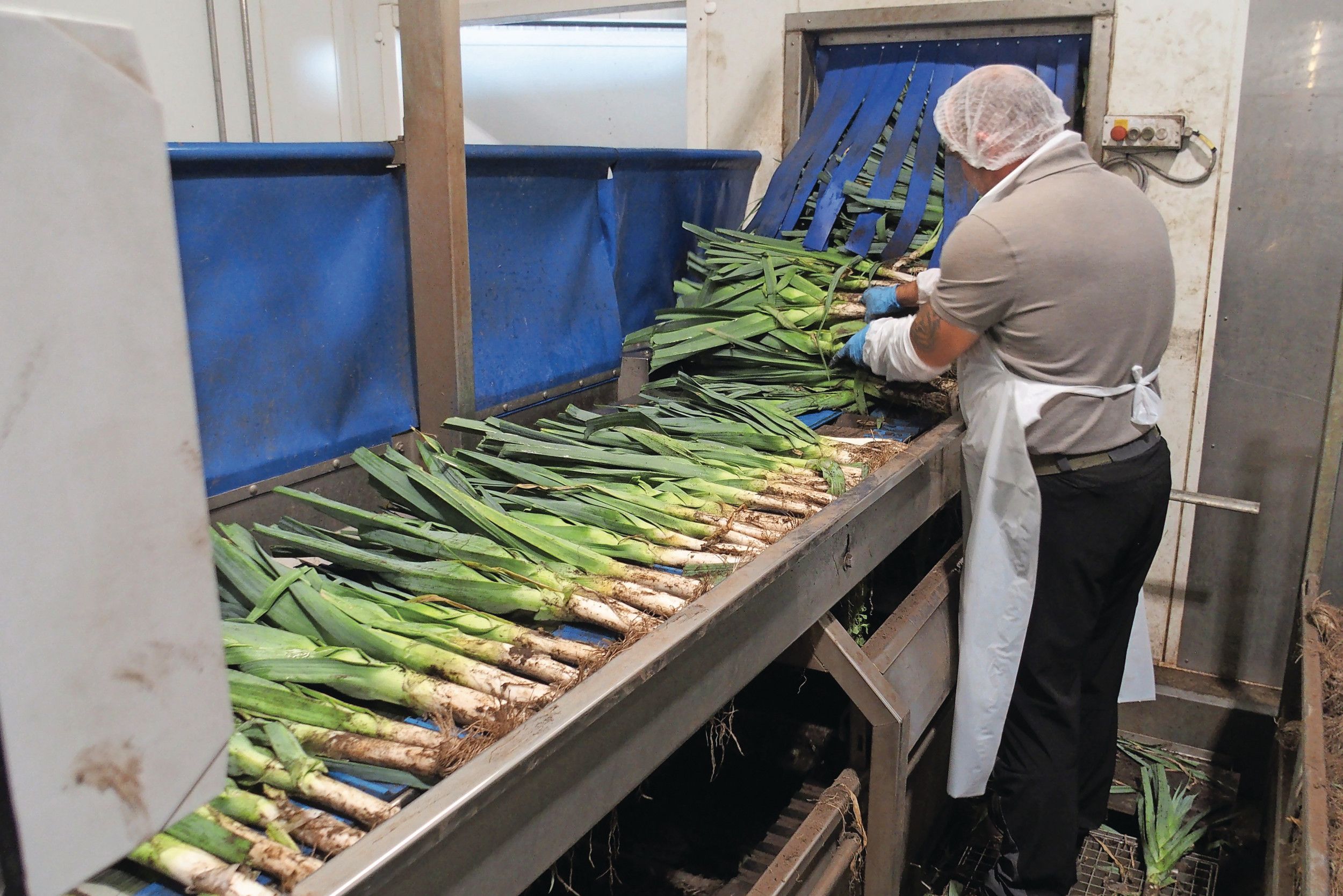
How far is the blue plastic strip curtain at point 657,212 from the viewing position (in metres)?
3.12

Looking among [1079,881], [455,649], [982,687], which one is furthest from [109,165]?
[1079,881]

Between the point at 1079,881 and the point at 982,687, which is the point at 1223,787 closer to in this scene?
the point at 1079,881

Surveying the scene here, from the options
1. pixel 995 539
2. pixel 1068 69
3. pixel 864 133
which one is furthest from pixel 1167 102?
pixel 995 539

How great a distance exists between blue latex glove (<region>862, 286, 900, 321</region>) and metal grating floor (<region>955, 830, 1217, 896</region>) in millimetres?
→ 1613

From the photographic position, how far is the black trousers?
2.45 metres

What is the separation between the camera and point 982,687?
2508 mm

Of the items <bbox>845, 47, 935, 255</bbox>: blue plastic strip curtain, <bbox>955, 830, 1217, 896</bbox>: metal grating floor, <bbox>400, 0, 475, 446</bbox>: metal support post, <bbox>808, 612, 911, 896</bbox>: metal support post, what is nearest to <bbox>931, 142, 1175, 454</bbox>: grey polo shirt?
<bbox>808, 612, 911, 896</bbox>: metal support post

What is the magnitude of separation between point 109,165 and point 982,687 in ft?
7.84

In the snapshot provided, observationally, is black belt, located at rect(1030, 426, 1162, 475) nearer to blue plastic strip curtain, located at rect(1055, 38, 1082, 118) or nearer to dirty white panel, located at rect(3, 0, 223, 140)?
blue plastic strip curtain, located at rect(1055, 38, 1082, 118)

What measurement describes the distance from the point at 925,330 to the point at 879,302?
0.45m

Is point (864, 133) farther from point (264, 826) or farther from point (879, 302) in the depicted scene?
point (264, 826)

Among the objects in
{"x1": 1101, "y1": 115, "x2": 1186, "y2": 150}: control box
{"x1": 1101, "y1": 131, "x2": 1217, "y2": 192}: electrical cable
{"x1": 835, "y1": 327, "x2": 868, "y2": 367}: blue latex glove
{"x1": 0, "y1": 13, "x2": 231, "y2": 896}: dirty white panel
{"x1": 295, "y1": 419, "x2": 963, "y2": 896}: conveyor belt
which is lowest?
{"x1": 295, "y1": 419, "x2": 963, "y2": 896}: conveyor belt

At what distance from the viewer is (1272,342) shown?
11.4ft

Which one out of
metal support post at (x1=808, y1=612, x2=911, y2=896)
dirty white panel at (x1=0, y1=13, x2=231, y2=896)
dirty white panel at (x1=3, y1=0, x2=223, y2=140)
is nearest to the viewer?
dirty white panel at (x1=0, y1=13, x2=231, y2=896)
